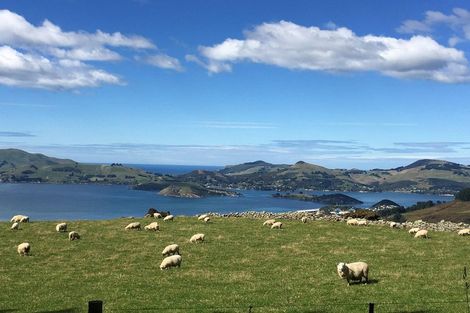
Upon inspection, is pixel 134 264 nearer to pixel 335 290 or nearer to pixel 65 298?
pixel 65 298

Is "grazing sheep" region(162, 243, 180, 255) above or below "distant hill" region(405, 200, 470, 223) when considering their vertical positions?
above

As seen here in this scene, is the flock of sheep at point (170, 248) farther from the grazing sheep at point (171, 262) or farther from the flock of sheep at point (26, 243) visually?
the flock of sheep at point (26, 243)

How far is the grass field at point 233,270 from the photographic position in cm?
2016

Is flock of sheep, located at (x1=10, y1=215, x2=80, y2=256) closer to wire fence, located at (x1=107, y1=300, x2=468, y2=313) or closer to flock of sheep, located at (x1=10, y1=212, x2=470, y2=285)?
flock of sheep, located at (x1=10, y1=212, x2=470, y2=285)

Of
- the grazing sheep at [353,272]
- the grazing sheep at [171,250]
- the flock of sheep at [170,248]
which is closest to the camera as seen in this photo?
the grazing sheep at [353,272]

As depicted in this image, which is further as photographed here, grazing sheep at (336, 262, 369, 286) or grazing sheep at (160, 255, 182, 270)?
grazing sheep at (160, 255, 182, 270)

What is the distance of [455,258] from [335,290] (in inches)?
539

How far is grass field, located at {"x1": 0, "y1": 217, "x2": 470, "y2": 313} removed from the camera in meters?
20.2

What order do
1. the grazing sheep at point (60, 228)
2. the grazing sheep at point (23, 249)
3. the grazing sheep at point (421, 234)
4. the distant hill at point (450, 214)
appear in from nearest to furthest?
1. the grazing sheep at point (23, 249)
2. the grazing sheep at point (421, 234)
3. the grazing sheep at point (60, 228)
4. the distant hill at point (450, 214)

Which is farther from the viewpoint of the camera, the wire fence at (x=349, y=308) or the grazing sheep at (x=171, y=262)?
the grazing sheep at (x=171, y=262)

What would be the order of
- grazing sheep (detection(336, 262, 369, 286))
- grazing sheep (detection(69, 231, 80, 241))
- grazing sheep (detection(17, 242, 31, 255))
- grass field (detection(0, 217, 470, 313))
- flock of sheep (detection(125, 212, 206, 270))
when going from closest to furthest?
grass field (detection(0, 217, 470, 313)) → grazing sheep (detection(336, 262, 369, 286)) → flock of sheep (detection(125, 212, 206, 270)) → grazing sheep (detection(17, 242, 31, 255)) → grazing sheep (detection(69, 231, 80, 241))

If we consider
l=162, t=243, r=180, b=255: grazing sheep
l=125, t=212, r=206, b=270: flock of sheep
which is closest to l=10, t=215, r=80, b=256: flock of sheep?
l=125, t=212, r=206, b=270: flock of sheep

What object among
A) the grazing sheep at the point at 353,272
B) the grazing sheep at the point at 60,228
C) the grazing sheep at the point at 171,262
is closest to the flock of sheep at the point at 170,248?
the grazing sheep at the point at 171,262

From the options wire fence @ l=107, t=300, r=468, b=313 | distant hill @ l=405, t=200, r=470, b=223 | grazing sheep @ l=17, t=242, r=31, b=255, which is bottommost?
distant hill @ l=405, t=200, r=470, b=223
